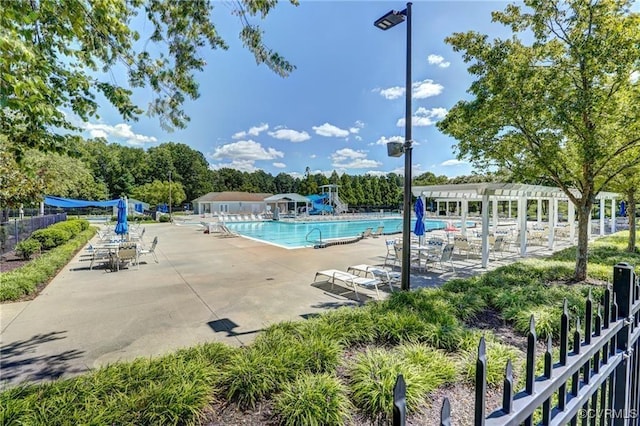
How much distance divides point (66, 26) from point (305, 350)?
4.98 m

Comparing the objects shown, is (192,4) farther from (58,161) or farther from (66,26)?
(58,161)

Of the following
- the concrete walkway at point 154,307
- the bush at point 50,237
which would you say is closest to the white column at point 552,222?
the concrete walkway at point 154,307

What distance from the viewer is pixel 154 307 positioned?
680 cm

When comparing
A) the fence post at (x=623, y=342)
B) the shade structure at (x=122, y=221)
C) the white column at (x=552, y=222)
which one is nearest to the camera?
the fence post at (x=623, y=342)

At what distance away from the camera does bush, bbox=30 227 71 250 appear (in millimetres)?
13297

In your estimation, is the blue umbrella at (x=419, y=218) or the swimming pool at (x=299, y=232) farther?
the swimming pool at (x=299, y=232)

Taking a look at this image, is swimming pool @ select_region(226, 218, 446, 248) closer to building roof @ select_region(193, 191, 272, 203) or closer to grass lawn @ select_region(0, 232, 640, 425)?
grass lawn @ select_region(0, 232, 640, 425)

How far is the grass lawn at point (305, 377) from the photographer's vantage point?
9.31 feet

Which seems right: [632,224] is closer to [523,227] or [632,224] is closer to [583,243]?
Result: [523,227]

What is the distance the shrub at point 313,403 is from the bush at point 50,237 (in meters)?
14.3

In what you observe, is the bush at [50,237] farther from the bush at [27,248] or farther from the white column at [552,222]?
the white column at [552,222]

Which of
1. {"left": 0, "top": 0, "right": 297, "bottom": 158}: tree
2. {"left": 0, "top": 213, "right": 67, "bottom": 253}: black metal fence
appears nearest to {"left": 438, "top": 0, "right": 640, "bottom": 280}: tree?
{"left": 0, "top": 0, "right": 297, "bottom": 158}: tree

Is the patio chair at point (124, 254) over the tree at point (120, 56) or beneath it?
beneath

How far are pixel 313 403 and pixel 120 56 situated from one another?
18.4 ft
